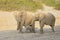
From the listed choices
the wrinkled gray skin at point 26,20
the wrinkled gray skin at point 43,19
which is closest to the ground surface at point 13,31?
the wrinkled gray skin at point 26,20

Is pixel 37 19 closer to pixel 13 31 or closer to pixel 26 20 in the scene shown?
pixel 26 20

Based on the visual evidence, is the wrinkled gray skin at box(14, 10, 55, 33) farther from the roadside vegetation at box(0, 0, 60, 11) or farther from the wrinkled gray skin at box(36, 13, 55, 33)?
the roadside vegetation at box(0, 0, 60, 11)

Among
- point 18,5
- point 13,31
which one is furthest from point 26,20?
point 18,5

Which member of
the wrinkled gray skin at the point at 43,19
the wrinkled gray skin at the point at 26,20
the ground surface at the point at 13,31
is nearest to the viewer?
the ground surface at the point at 13,31

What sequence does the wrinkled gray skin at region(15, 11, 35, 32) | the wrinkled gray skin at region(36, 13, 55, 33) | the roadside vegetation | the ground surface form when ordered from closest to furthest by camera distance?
1. the ground surface
2. the wrinkled gray skin at region(36, 13, 55, 33)
3. the wrinkled gray skin at region(15, 11, 35, 32)
4. the roadside vegetation

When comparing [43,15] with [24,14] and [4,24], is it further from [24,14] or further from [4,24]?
[4,24]

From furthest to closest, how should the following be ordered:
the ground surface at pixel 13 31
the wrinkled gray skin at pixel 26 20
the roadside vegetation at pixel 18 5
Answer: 1. the roadside vegetation at pixel 18 5
2. the wrinkled gray skin at pixel 26 20
3. the ground surface at pixel 13 31

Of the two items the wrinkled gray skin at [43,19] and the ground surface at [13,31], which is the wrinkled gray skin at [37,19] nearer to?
the wrinkled gray skin at [43,19]

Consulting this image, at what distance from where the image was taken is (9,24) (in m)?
20.6

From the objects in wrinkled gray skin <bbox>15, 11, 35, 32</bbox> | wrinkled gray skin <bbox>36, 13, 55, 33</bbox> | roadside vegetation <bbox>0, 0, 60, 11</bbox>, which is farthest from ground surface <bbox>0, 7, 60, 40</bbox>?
roadside vegetation <bbox>0, 0, 60, 11</bbox>

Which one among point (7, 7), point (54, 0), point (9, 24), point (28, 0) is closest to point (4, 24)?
point (9, 24)

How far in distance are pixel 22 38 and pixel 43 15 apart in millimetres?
2636

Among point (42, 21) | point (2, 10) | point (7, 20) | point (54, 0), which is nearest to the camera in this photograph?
point (42, 21)

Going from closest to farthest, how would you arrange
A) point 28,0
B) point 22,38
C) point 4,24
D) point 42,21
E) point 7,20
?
point 22,38 → point 42,21 → point 4,24 → point 7,20 → point 28,0
